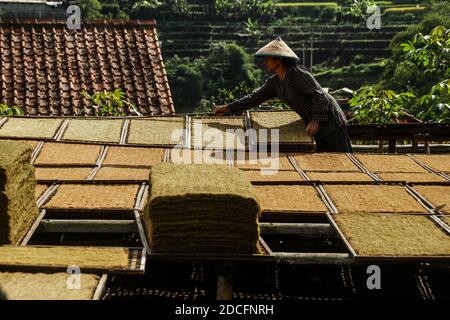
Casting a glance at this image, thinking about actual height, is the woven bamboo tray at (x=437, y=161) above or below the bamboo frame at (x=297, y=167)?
below

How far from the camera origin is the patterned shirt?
4.29 metres

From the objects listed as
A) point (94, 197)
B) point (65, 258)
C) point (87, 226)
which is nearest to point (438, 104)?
point (94, 197)

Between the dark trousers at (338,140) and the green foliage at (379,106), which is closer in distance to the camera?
the dark trousers at (338,140)

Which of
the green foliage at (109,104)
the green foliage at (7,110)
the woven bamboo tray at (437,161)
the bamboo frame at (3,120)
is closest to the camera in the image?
the woven bamboo tray at (437,161)

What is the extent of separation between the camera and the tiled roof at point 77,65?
24.2 ft

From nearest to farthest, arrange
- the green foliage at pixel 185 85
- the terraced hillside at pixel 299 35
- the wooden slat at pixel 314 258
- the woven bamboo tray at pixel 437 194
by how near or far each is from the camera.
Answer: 1. the wooden slat at pixel 314 258
2. the woven bamboo tray at pixel 437 194
3. the green foliage at pixel 185 85
4. the terraced hillside at pixel 299 35

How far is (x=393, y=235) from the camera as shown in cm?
244

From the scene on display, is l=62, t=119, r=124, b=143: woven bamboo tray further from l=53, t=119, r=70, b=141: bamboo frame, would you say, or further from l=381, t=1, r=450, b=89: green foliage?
l=381, t=1, r=450, b=89: green foliage

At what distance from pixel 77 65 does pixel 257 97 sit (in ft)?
13.3

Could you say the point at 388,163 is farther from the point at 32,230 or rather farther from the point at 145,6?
the point at 145,6

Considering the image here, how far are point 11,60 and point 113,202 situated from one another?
5682 millimetres

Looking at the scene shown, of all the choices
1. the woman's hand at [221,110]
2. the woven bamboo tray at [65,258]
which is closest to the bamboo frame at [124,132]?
the woman's hand at [221,110]

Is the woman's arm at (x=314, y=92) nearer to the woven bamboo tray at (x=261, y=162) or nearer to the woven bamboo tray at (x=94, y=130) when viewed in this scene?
the woven bamboo tray at (x=261, y=162)

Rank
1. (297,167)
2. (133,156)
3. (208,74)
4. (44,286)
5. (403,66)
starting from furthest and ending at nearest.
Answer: (208,74)
(403,66)
(133,156)
(297,167)
(44,286)
